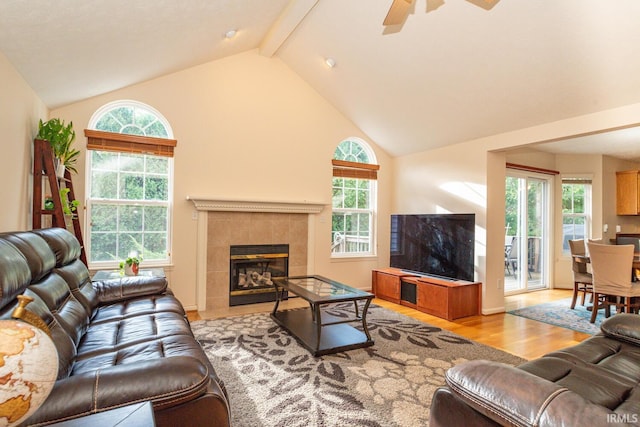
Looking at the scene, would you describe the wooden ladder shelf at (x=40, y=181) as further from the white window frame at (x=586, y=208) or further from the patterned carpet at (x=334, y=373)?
the white window frame at (x=586, y=208)

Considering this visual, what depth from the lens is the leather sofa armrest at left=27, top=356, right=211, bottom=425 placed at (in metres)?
0.92

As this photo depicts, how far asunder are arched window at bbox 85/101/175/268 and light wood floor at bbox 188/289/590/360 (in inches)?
43.3

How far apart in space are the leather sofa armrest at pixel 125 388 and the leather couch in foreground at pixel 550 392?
2.77 feet

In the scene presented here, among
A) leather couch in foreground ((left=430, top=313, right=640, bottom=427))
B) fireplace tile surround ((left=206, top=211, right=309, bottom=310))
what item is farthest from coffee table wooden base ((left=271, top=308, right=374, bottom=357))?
leather couch in foreground ((left=430, top=313, right=640, bottom=427))

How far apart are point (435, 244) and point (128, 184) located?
12.9ft

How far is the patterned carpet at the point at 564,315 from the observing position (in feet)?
12.6

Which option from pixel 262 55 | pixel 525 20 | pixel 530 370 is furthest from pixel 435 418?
pixel 262 55

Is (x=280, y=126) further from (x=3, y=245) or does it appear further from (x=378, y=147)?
(x=3, y=245)

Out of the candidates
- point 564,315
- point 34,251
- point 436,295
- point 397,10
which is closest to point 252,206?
point 436,295

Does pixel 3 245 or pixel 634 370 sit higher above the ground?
pixel 3 245

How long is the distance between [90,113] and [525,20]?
4.37 meters

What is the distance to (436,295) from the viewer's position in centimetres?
411

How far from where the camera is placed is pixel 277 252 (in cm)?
469

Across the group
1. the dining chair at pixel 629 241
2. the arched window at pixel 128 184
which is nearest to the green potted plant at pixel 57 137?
the arched window at pixel 128 184
